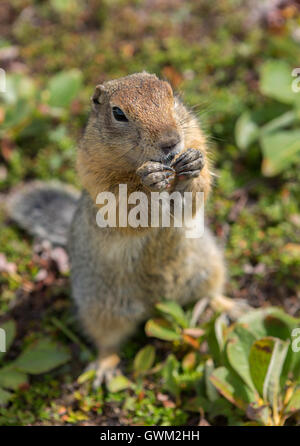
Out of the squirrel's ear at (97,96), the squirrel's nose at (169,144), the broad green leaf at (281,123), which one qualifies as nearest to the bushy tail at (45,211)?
the squirrel's ear at (97,96)

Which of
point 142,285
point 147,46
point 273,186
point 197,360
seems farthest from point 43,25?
point 197,360

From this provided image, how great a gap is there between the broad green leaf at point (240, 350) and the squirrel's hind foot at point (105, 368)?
1.16 m

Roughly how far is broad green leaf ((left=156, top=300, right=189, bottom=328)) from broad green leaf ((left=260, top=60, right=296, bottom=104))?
2474mm

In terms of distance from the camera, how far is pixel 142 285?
4.31 metres

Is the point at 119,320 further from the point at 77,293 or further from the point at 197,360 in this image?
the point at 197,360

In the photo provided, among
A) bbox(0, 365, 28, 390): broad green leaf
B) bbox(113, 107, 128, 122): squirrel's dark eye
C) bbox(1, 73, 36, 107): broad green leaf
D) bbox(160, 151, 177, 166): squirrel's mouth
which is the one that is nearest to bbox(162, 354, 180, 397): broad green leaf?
bbox(0, 365, 28, 390): broad green leaf

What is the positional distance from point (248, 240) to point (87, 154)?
6.98 feet

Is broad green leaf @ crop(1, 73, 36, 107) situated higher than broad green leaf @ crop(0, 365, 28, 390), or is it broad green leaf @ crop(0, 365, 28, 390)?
broad green leaf @ crop(1, 73, 36, 107)

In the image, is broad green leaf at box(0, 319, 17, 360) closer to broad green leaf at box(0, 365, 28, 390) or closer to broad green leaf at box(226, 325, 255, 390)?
broad green leaf at box(0, 365, 28, 390)

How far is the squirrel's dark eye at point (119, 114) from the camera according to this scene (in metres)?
3.47

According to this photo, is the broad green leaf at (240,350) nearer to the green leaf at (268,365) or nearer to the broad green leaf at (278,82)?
the green leaf at (268,365)

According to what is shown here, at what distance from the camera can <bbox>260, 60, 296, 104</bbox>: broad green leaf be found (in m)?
5.43

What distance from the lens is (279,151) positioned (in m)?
5.18

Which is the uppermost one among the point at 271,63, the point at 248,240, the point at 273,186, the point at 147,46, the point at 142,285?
the point at 147,46
